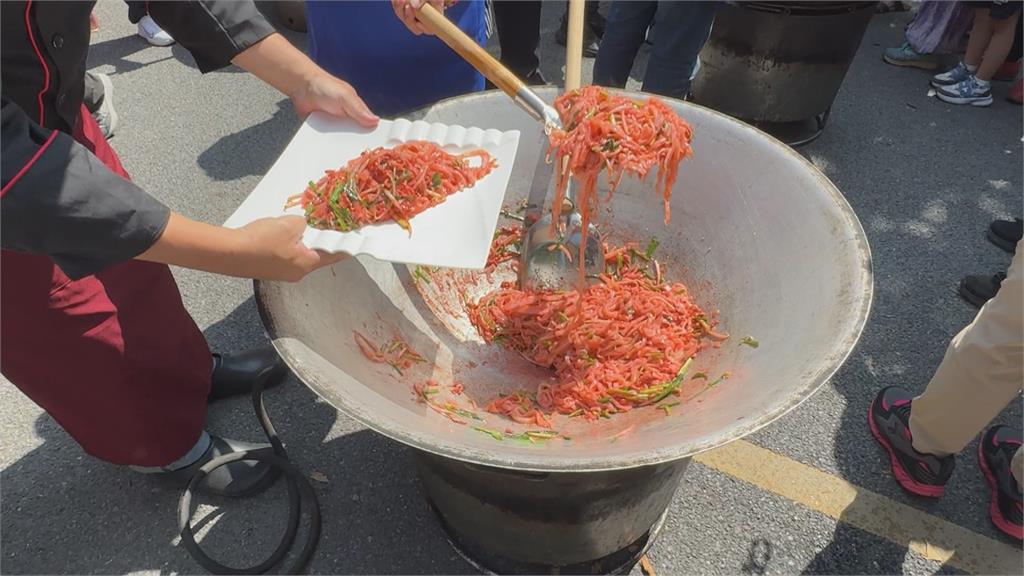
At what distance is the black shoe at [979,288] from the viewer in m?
3.60

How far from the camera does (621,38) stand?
4.52 meters

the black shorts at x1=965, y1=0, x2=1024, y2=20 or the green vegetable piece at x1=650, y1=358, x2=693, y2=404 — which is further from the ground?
the black shorts at x1=965, y1=0, x2=1024, y2=20

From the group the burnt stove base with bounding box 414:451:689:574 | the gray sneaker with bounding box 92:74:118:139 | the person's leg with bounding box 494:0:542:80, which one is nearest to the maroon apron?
the burnt stove base with bounding box 414:451:689:574

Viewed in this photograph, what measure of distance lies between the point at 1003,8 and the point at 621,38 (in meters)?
3.33

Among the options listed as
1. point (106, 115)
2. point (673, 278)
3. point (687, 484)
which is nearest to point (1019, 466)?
point (687, 484)

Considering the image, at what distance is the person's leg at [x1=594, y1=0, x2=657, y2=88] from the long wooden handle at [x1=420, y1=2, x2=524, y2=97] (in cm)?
267

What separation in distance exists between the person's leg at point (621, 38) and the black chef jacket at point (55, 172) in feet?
11.3

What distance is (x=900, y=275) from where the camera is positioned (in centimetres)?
383

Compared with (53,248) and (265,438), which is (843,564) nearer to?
(265,438)

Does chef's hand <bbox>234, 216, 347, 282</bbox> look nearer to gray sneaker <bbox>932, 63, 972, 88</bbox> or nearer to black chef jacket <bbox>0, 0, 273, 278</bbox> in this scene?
black chef jacket <bbox>0, 0, 273, 278</bbox>

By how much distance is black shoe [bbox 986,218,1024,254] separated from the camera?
3.99m

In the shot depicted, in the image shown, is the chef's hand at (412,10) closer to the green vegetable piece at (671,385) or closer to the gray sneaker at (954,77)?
the green vegetable piece at (671,385)

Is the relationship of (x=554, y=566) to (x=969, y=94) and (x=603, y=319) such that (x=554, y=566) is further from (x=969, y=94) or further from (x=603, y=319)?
(x=969, y=94)

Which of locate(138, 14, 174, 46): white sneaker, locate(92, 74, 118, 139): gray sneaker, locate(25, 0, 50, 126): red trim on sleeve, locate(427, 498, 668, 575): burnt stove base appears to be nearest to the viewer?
locate(25, 0, 50, 126): red trim on sleeve
